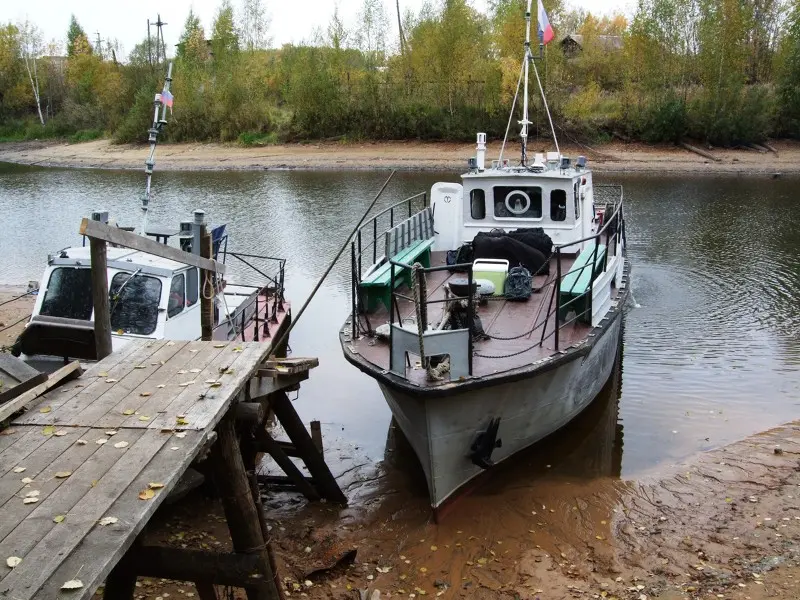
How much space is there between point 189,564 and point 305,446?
3.20m

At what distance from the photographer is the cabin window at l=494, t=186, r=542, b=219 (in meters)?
13.7

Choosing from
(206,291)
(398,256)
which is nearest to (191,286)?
(206,291)

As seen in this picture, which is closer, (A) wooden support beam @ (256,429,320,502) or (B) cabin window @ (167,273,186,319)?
(A) wooden support beam @ (256,429,320,502)

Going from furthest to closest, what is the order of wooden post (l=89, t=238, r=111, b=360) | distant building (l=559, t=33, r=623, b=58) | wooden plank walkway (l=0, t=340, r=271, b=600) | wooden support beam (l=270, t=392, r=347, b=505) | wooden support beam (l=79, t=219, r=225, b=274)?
distant building (l=559, t=33, r=623, b=58) < wooden support beam (l=270, t=392, r=347, b=505) < wooden post (l=89, t=238, r=111, b=360) < wooden support beam (l=79, t=219, r=225, b=274) < wooden plank walkway (l=0, t=340, r=271, b=600)

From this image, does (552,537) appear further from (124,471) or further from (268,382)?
(124,471)

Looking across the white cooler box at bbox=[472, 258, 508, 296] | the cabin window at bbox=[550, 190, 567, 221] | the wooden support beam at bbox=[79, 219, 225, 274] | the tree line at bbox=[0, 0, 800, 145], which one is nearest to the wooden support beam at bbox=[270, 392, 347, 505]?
Result: the wooden support beam at bbox=[79, 219, 225, 274]

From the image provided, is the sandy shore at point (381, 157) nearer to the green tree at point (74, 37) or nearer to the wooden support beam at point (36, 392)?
the green tree at point (74, 37)

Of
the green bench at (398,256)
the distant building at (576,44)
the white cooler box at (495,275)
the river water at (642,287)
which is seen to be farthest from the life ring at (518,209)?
the distant building at (576,44)

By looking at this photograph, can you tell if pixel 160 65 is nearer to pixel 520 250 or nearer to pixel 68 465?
pixel 520 250

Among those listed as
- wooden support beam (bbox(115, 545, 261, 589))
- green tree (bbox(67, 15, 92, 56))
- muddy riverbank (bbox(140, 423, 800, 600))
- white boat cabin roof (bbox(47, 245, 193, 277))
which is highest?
green tree (bbox(67, 15, 92, 56))

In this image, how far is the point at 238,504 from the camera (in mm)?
5844

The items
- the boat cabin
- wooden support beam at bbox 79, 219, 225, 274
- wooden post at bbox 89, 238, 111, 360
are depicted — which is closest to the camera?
wooden support beam at bbox 79, 219, 225, 274

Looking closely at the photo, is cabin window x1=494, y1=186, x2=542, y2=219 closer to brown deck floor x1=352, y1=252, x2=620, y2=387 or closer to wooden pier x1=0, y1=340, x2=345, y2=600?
brown deck floor x1=352, y1=252, x2=620, y2=387

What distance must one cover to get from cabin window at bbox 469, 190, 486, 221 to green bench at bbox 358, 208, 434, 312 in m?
0.87
